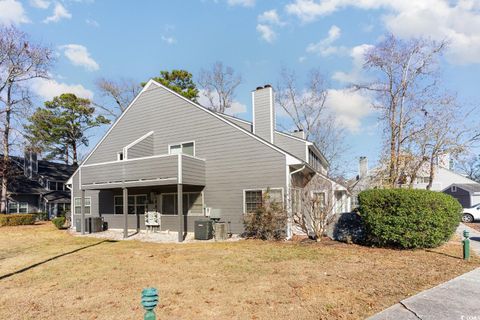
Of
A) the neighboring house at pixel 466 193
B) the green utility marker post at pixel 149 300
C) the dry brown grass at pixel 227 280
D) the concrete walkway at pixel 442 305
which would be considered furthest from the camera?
the neighboring house at pixel 466 193

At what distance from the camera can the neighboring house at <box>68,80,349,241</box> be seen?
13672 mm

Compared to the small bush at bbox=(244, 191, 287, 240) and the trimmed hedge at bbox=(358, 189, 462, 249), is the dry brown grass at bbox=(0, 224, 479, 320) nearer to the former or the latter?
the trimmed hedge at bbox=(358, 189, 462, 249)

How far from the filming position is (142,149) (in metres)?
16.7

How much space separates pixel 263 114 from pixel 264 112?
0.12 m

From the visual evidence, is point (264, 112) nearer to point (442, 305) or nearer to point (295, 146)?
point (295, 146)

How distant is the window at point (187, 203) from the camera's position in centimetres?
1545

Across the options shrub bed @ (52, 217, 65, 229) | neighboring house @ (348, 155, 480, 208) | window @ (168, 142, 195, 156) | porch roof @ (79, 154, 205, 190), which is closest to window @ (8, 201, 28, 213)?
shrub bed @ (52, 217, 65, 229)

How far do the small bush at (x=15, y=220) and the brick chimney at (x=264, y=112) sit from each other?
1950 cm

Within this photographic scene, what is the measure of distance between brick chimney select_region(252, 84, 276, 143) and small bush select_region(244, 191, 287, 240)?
12.9ft

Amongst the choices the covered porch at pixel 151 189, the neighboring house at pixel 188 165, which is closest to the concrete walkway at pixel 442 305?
the neighboring house at pixel 188 165

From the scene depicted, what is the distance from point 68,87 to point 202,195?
1229 inches

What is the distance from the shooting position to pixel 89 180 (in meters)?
16.7

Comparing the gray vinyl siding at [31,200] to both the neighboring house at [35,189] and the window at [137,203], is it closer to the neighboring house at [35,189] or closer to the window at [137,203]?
the neighboring house at [35,189]

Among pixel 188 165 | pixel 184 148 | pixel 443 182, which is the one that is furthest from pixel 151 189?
pixel 443 182
